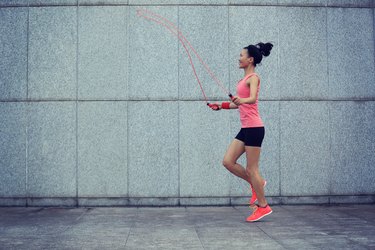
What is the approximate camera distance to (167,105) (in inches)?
272

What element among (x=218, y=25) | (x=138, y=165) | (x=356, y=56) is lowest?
(x=138, y=165)

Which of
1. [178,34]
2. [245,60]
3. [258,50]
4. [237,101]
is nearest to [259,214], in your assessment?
[237,101]

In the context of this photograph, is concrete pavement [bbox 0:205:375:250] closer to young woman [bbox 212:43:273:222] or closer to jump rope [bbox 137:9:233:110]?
young woman [bbox 212:43:273:222]

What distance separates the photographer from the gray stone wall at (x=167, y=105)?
684 centimetres

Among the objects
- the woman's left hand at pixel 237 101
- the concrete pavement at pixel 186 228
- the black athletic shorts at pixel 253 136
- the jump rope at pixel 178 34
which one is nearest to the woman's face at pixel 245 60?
the woman's left hand at pixel 237 101

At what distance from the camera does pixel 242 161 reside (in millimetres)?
6957

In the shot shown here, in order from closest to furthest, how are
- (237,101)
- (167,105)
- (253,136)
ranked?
(237,101), (253,136), (167,105)

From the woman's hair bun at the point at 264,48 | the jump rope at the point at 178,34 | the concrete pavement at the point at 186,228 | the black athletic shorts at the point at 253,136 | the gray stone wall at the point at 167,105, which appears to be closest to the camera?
the concrete pavement at the point at 186,228

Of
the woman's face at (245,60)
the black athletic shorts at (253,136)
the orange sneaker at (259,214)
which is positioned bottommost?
the orange sneaker at (259,214)

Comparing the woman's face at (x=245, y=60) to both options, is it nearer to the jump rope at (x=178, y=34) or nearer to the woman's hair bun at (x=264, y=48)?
the woman's hair bun at (x=264, y=48)

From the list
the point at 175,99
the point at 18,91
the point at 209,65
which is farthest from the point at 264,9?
the point at 18,91

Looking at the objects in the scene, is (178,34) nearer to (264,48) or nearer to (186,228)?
(264,48)

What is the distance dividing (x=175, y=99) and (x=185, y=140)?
69cm

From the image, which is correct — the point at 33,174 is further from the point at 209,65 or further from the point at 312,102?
the point at 312,102
